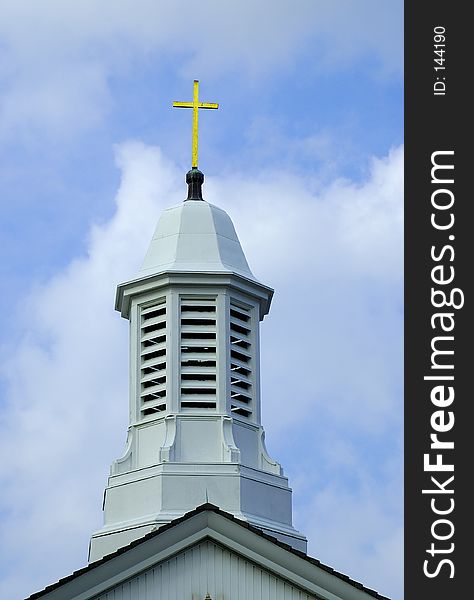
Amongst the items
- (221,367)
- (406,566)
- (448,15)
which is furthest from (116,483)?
(448,15)

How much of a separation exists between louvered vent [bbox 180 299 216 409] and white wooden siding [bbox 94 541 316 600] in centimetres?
609

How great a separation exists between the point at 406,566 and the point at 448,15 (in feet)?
30.0

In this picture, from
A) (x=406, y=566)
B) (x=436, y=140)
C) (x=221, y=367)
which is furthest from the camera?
(x=221, y=367)

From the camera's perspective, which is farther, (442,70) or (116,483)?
(116,483)

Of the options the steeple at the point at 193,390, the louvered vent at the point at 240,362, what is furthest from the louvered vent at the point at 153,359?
the louvered vent at the point at 240,362

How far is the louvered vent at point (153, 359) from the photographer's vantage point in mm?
33312

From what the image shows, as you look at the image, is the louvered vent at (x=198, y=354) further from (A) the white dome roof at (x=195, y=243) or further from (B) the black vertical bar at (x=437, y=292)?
(B) the black vertical bar at (x=437, y=292)

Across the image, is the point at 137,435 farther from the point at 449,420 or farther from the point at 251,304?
the point at 449,420

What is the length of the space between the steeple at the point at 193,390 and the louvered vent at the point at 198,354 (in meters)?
0.02

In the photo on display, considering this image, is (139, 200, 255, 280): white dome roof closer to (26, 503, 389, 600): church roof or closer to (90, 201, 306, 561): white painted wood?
(90, 201, 306, 561): white painted wood

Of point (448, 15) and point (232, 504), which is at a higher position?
point (448, 15)

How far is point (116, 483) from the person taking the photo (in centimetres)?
3238

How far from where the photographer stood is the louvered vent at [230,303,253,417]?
3350 centimetres

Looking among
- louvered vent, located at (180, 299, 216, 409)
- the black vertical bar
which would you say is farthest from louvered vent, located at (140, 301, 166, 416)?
the black vertical bar
